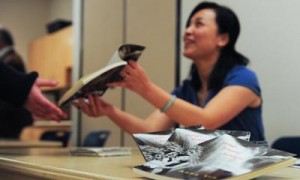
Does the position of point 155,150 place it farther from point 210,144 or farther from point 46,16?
point 46,16

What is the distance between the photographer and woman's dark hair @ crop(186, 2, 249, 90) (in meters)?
1.87

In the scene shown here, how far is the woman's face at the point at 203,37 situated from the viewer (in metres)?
1.93

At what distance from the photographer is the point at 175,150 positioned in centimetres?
86

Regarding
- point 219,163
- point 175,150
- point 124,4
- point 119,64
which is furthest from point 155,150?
point 124,4

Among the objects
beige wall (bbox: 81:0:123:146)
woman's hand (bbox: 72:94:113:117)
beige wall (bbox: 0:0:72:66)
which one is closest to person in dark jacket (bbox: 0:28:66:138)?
woman's hand (bbox: 72:94:113:117)

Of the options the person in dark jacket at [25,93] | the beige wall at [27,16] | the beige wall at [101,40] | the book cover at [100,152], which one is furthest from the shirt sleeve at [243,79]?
the beige wall at [27,16]

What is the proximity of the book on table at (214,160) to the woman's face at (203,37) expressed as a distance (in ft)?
3.58

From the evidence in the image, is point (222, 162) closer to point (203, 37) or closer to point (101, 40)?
point (203, 37)

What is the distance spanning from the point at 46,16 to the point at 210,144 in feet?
18.0

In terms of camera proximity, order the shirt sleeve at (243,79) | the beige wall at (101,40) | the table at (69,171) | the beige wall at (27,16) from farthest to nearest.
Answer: the beige wall at (27,16), the beige wall at (101,40), the shirt sleeve at (243,79), the table at (69,171)

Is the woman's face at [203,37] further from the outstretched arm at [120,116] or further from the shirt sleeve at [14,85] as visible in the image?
the shirt sleeve at [14,85]

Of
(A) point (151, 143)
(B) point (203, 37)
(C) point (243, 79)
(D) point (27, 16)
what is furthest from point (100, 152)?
(D) point (27, 16)

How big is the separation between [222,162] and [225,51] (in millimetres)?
1291

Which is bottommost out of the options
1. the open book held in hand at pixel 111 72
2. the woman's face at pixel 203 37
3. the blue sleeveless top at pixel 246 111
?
the blue sleeveless top at pixel 246 111
